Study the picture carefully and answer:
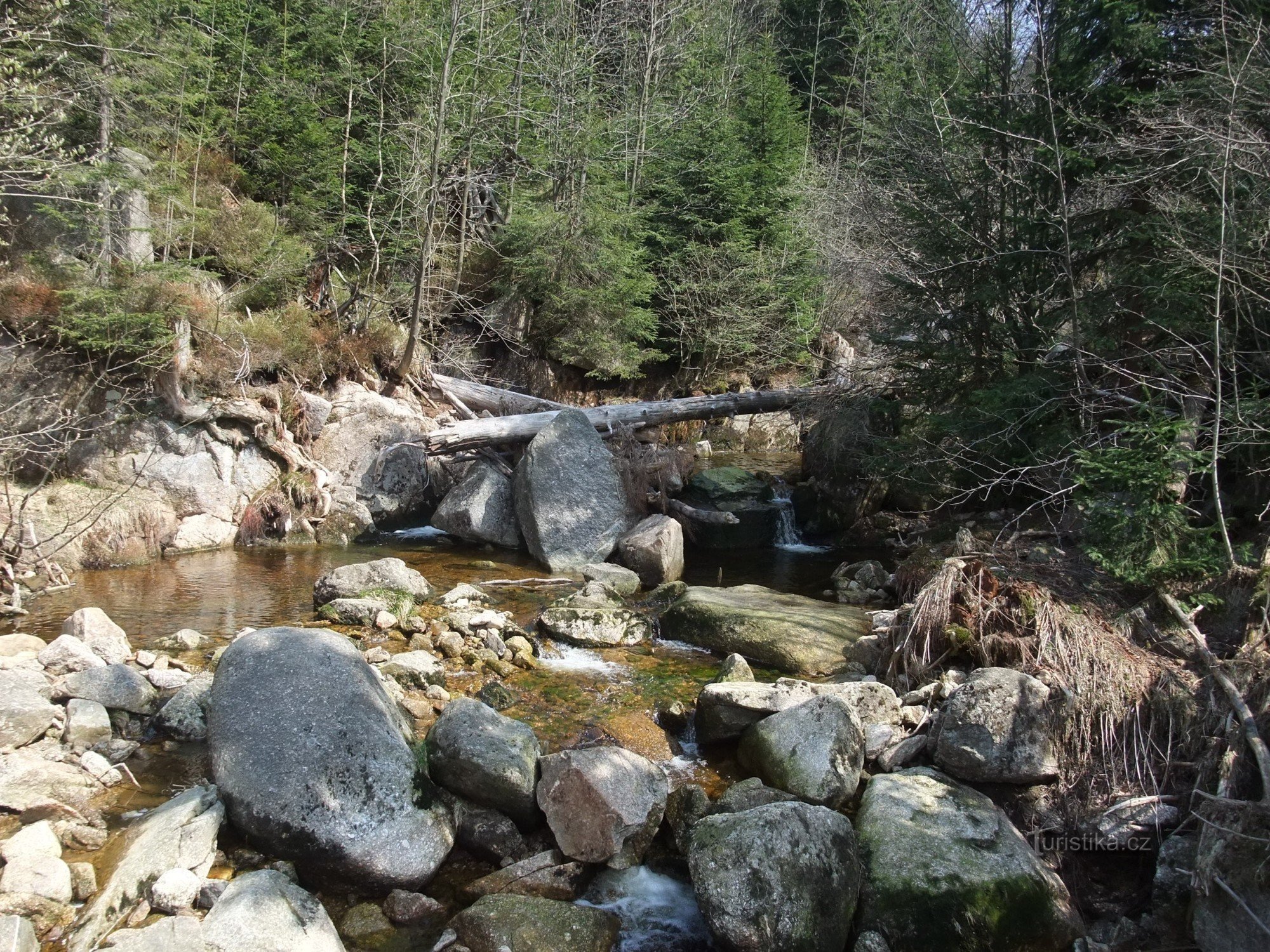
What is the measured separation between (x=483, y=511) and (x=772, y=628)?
205 inches

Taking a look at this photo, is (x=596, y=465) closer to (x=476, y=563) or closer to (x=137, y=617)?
(x=476, y=563)

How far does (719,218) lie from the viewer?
1795 centimetres

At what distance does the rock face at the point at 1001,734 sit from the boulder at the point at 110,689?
209 inches

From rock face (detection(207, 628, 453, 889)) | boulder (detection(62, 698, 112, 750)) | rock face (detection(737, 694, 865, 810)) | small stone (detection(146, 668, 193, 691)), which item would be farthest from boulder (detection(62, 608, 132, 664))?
rock face (detection(737, 694, 865, 810))

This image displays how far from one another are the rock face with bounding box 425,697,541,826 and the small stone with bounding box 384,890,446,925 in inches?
26.6

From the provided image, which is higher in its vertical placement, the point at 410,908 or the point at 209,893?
the point at 209,893

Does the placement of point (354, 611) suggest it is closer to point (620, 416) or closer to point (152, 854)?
point (152, 854)

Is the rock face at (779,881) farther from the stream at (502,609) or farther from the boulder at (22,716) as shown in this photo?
the boulder at (22,716)

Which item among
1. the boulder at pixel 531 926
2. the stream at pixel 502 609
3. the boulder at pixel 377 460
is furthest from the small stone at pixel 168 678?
the boulder at pixel 377 460

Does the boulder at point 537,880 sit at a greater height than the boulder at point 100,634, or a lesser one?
lesser

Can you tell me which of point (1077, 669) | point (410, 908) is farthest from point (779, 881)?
point (1077, 669)

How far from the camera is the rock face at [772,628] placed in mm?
6746

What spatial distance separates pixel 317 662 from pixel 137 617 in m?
3.93

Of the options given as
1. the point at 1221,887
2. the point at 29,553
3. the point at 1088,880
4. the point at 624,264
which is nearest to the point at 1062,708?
the point at 1088,880
